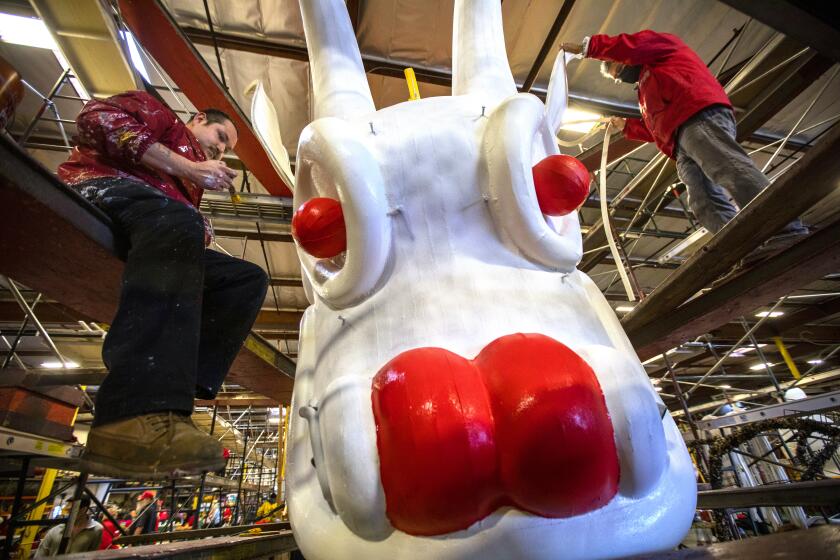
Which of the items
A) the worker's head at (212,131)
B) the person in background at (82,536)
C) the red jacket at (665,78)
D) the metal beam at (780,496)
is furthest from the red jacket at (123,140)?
the person in background at (82,536)

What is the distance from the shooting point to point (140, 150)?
1257 millimetres

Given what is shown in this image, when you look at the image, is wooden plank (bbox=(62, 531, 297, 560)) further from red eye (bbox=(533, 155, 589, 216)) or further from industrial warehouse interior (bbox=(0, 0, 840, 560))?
red eye (bbox=(533, 155, 589, 216))

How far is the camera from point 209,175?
4.37 ft

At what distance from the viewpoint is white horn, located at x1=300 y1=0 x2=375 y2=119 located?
1.06 m

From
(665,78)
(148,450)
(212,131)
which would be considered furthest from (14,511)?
(665,78)

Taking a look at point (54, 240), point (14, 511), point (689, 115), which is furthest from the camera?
point (14, 511)

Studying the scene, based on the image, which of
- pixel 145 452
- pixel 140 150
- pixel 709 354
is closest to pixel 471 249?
pixel 145 452

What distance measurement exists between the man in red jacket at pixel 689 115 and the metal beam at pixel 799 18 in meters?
0.96

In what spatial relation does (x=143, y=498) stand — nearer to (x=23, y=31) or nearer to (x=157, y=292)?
(x=23, y=31)

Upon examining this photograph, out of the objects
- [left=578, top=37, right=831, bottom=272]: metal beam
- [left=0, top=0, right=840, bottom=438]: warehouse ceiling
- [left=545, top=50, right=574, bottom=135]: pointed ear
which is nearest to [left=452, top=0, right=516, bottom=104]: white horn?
[left=545, top=50, right=574, bottom=135]: pointed ear

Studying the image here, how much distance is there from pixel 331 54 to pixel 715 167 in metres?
1.72

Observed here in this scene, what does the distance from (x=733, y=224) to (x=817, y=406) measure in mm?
4546

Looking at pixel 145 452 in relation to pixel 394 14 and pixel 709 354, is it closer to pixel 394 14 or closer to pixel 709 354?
pixel 394 14

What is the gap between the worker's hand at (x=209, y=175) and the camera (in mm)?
1318
